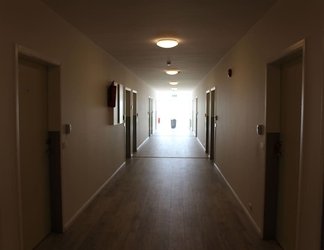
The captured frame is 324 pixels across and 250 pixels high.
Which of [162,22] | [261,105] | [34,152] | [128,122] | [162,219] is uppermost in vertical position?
[162,22]

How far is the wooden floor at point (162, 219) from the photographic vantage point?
295 centimetres

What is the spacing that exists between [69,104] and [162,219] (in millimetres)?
1919

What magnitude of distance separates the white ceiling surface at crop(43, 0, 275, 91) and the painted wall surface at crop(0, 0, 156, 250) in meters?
0.25

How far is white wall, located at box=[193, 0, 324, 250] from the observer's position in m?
1.88

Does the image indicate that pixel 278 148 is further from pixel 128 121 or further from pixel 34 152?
pixel 128 121

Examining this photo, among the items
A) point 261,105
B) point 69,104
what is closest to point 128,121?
point 69,104

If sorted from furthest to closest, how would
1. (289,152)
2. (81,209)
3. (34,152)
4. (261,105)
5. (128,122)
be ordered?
(128,122)
(81,209)
(261,105)
(34,152)
(289,152)

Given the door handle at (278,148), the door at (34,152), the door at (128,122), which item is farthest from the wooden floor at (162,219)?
the door at (128,122)

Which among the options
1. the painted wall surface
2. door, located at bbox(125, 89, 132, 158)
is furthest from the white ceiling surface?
door, located at bbox(125, 89, 132, 158)

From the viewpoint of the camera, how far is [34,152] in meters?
2.82

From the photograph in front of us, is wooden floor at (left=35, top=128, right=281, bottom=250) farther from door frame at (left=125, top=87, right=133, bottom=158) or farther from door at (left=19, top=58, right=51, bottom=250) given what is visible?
door frame at (left=125, top=87, right=133, bottom=158)

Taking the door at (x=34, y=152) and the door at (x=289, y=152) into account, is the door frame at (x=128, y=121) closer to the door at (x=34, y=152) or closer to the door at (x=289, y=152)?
the door at (x=34, y=152)

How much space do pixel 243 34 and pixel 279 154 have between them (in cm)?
185

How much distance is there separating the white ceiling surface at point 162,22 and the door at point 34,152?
2.65ft
